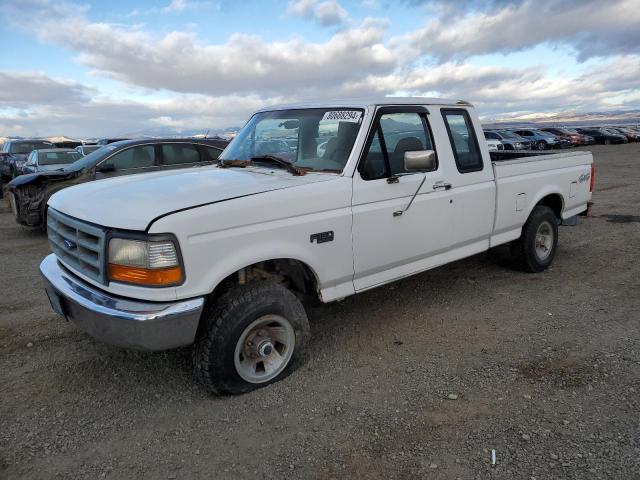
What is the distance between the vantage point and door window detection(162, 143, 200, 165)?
9.20 metres

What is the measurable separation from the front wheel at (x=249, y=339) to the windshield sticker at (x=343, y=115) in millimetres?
1509

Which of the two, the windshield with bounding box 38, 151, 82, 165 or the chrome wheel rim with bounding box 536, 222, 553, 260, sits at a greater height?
the windshield with bounding box 38, 151, 82, 165

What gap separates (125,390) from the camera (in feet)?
11.6

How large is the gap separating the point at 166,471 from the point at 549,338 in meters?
3.21

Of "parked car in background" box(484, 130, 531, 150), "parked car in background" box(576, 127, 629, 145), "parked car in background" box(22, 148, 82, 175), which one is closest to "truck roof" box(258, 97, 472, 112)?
"parked car in background" box(22, 148, 82, 175)

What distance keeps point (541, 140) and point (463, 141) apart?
33284 mm

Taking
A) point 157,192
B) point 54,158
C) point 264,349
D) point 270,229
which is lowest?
point 264,349

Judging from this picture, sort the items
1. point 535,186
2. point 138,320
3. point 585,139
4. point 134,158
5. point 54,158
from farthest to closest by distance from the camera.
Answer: point 585,139 < point 54,158 < point 134,158 < point 535,186 < point 138,320

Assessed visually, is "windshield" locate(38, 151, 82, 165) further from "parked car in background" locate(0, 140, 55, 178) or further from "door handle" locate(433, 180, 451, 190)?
"door handle" locate(433, 180, 451, 190)

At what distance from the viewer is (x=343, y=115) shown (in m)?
4.02

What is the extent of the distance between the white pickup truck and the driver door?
12mm

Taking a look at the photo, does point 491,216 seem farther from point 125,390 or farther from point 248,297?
point 125,390

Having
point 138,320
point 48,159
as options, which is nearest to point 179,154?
point 138,320

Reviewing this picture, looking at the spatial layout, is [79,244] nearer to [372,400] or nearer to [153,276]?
[153,276]
